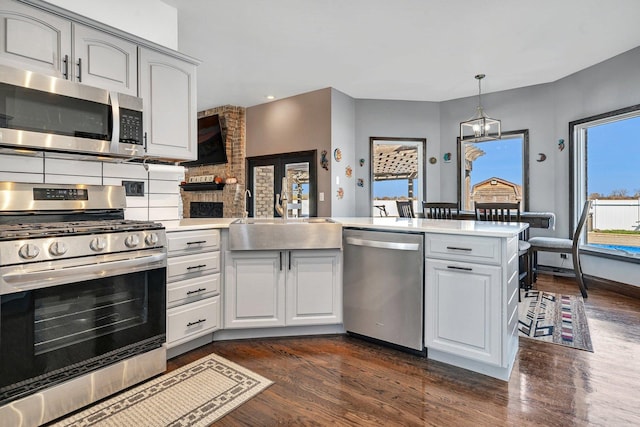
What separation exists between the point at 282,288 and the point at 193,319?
65 cm

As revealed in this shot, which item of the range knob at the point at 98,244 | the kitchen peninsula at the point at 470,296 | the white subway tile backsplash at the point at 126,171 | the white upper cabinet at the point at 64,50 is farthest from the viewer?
the white subway tile backsplash at the point at 126,171

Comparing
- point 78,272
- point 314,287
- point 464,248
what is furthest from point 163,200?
point 464,248

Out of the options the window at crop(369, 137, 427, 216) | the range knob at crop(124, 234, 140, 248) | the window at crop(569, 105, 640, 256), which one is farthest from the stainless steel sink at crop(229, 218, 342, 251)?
the window at crop(569, 105, 640, 256)

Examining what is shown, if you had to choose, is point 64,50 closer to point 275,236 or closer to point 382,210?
point 275,236

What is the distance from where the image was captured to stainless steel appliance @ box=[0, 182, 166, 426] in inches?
58.4

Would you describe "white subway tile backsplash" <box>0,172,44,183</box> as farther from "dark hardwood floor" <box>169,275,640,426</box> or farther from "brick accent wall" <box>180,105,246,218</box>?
"brick accent wall" <box>180,105,246,218</box>

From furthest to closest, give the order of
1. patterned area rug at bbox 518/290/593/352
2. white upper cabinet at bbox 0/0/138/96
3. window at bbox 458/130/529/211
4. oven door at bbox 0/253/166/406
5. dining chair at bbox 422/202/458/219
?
window at bbox 458/130/529/211 < dining chair at bbox 422/202/458/219 < patterned area rug at bbox 518/290/593/352 < white upper cabinet at bbox 0/0/138/96 < oven door at bbox 0/253/166/406

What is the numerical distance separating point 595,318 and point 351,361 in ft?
8.11

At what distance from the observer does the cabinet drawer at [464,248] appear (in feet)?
6.48

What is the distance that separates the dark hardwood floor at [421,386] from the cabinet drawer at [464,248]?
718 mm

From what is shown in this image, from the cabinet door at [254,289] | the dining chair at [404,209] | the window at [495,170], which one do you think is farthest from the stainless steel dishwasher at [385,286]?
the window at [495,170]

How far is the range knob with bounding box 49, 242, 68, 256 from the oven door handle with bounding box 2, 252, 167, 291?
7 cm

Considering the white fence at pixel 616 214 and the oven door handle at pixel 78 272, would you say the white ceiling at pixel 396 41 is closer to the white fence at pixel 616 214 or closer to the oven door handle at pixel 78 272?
the white fence at pixel 616 214

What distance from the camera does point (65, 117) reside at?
1965mm
